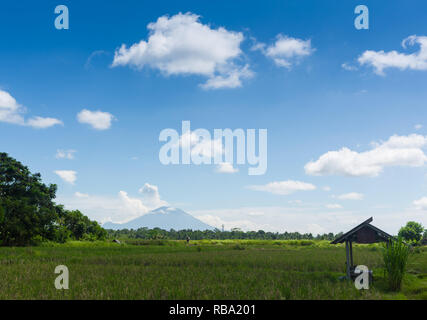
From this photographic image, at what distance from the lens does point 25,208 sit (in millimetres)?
38562

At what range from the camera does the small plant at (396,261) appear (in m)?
13.5

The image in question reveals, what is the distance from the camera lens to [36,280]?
1506 cm

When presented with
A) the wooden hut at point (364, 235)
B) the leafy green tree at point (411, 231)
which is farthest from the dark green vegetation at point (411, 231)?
the wooden hut at point (364, 235)

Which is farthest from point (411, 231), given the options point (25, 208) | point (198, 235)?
point (25, 208)

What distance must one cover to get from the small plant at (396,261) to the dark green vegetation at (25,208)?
118ft

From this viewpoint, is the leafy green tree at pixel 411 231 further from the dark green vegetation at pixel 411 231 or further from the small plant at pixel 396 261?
the small plant at pixel 396 261

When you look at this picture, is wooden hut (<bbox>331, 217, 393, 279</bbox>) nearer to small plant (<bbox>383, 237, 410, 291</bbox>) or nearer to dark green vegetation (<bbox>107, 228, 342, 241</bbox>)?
small plant (<bbox>383, 237, 410, 291</bbox>)

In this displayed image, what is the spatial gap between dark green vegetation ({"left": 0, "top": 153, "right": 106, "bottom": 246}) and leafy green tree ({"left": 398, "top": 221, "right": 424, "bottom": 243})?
2325 inches

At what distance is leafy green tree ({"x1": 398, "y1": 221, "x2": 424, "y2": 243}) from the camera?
65.5 meters

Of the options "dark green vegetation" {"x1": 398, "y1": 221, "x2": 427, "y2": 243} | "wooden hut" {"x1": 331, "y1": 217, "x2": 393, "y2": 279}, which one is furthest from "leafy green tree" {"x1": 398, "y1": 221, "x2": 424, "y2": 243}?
"wooden hut" {"x1": 331, "y1": 217, "x2": 393, "y2": 279}

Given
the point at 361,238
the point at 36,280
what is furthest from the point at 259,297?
the point at 36,280
